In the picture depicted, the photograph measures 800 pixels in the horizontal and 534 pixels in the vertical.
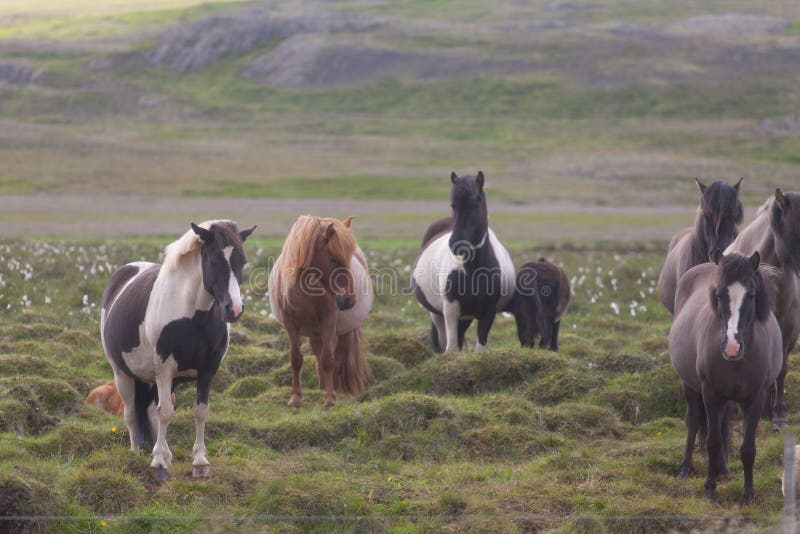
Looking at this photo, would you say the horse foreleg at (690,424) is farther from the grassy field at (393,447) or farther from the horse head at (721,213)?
the horse head at (721,213)

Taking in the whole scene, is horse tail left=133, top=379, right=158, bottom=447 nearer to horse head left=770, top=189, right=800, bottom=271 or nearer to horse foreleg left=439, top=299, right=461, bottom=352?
horse foreleg left=439, top=299, right=461, bottom=352

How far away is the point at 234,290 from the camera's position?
27.5ft

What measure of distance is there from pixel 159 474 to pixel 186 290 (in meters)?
1.64

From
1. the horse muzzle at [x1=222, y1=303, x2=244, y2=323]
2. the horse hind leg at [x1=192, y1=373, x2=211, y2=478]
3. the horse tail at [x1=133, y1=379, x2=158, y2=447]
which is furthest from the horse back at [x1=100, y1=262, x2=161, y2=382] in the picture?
the horse muzzle at [x1=222, y1=303, x2=244, y2=323]

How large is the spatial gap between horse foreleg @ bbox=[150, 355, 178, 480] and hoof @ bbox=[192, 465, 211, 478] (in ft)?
0.83

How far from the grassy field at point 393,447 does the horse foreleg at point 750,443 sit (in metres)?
0.16

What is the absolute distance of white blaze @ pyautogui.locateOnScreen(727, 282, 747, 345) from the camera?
823 cm

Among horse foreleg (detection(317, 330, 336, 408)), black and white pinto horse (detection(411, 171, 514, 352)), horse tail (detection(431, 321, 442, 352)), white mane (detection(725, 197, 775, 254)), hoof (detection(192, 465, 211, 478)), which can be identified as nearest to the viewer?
hoof (detection(192, 465, 211, 478))

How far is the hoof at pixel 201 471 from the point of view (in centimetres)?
881

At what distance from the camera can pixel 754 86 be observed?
11250 centimetres

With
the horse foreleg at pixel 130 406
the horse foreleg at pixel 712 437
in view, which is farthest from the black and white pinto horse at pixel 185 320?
the horse foreleg at pixel 712 437

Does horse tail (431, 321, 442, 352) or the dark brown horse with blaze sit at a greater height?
the dark brown horse with blaze

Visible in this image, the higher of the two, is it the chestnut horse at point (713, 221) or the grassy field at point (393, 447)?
the chestnut horse at point (713, 221)

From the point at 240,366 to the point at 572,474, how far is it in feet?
18.8
